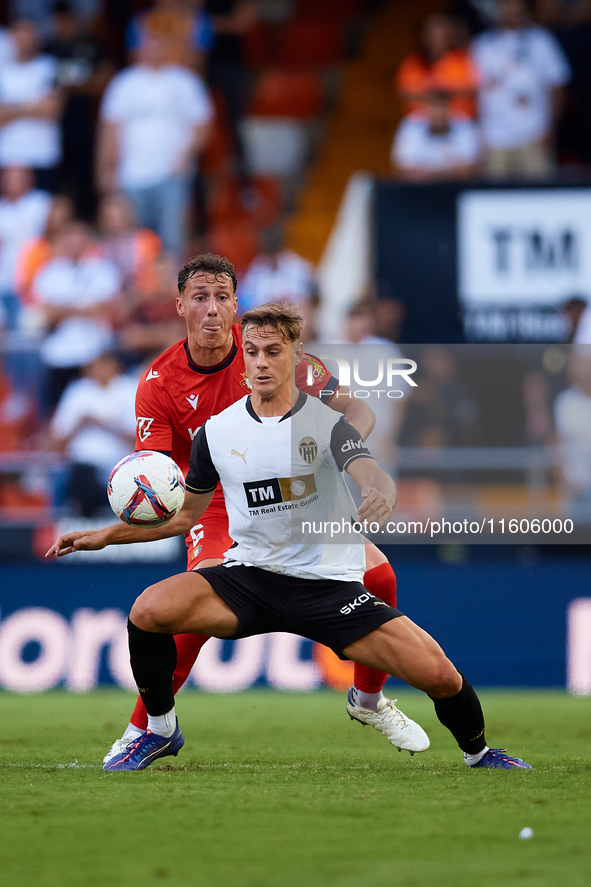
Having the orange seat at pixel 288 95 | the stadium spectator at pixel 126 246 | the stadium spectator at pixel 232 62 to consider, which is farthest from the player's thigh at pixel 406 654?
the orange seat at pixel 288 95

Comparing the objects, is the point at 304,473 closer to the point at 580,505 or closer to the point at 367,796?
the point at 367,796

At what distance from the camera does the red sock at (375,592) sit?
19.0ft

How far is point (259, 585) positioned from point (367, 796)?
105 cm

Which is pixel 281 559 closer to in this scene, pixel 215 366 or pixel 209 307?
pixel 215 366

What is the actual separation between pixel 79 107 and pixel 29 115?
0.58 meters

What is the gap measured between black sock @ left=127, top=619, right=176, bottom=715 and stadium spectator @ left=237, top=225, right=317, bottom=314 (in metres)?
6.67

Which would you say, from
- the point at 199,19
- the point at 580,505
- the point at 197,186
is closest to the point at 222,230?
the point at 197,186

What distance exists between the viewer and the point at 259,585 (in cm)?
521

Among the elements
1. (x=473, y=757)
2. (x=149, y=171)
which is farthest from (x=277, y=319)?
(x=149, y=171)

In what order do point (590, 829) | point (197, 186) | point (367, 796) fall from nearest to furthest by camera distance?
point (590, 829) → point (367, 796) → point (197, 186)

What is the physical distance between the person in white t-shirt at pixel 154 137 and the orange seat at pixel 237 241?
1106mm

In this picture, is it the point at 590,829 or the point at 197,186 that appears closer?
the point at 590,829

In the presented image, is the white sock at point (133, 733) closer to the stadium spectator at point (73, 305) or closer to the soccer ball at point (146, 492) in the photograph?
the soccer ball at point (146, 492)

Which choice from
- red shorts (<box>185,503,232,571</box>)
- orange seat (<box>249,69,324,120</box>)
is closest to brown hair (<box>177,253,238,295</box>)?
red shorts (<box>185,503,232,571</box>)
